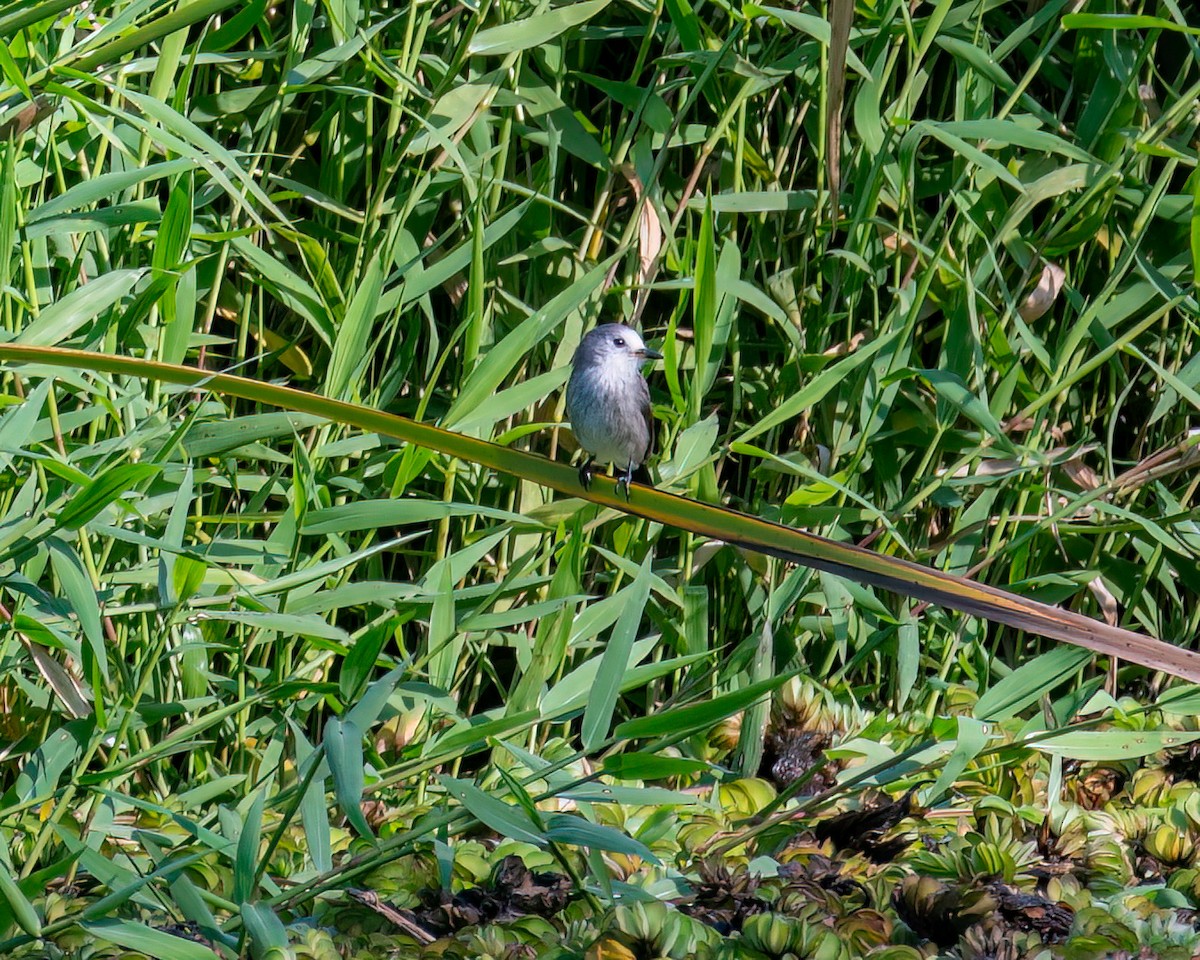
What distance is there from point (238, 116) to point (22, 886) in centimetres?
166

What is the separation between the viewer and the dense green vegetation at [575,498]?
1.83 m

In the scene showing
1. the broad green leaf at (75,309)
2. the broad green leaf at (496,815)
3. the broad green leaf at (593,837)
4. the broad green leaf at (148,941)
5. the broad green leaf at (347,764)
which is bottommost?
the broad green leaf at (148,941)

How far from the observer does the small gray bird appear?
9.11 feet

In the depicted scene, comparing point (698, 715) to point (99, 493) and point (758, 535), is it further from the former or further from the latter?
point (99, 493)

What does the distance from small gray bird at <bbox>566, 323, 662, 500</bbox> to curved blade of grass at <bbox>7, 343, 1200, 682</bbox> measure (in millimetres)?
1094

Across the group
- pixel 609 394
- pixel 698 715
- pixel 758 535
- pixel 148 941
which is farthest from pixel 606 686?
pixel 609 394

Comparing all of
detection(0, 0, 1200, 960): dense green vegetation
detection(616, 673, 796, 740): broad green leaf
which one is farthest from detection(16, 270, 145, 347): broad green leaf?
detection(616, 673, 796, 740): broad green leaf

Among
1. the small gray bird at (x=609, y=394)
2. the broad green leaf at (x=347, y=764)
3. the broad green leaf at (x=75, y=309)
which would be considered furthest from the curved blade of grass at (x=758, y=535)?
the small gray bird at (x=609, y=394)

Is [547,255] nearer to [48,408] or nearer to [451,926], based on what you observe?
[48,408]

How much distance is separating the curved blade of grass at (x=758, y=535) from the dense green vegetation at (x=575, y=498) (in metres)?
0.08

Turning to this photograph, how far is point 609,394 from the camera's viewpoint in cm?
283

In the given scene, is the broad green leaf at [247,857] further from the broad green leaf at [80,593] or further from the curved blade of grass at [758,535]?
the curved blade of grass at [758,535]

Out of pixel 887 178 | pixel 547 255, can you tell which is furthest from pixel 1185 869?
pixel 547 255

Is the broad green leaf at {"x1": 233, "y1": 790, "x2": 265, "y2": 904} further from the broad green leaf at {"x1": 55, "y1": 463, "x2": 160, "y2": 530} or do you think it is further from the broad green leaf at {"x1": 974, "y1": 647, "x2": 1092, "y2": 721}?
the broad green leaf at {"x1": 974, "y1": 647, "x2": 1092, "y2": 721}
